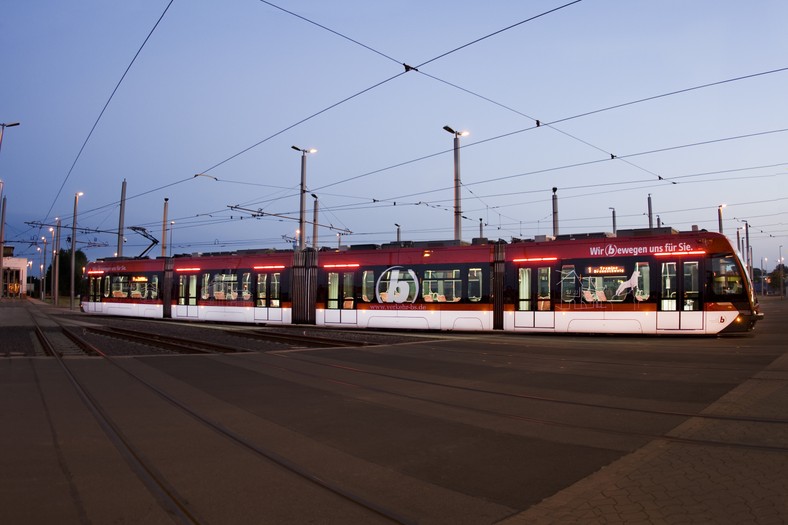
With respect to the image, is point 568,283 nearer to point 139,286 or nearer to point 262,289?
point 262,289

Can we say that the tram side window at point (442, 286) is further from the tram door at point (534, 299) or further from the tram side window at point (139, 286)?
the tram side window at point (139, 286)

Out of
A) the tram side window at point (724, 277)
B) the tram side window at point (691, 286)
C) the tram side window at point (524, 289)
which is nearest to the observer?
the tram side window at point (724, 277)

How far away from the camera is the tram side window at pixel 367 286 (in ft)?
80.0

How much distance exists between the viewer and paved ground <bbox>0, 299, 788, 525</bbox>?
13.9ft

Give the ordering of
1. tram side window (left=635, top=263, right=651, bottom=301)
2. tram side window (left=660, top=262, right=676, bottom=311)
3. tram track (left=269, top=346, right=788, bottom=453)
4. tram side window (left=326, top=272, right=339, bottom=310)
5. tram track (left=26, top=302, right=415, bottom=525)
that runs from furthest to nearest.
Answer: tram side window (left=326, top=272, right=339, bottom=310)
tram side window (left=635, top=263, right=651, bottom=301)
tram side window (left=660, top=262, right=676, bottom=311)
tram track (left=269, top=346, right=788, bottom=453)
tram track (left=26, top=302, right=415, bottom=525)

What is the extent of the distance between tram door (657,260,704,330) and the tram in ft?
0.11

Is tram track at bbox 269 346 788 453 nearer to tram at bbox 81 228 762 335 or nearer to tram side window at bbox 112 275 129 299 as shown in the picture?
tram at bbox 81 228 762 335

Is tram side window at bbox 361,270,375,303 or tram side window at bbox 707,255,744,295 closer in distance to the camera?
tram side window at bbox 707,255,744,295

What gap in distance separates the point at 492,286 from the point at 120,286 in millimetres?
24012

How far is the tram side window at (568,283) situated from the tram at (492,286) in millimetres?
35

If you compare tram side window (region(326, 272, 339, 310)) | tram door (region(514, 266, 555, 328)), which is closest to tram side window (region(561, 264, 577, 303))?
tram door (region(514, 266, 555, 328))

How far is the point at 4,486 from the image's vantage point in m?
4.65

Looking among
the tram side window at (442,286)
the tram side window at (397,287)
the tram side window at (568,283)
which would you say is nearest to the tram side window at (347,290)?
the tram side window at (397,287)

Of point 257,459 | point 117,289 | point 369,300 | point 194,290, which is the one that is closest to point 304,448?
point 257,459
